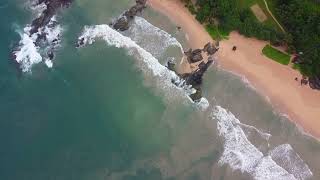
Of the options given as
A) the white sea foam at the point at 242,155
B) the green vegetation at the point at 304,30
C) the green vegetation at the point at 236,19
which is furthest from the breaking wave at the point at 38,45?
the green vegetation at the point at 304,30

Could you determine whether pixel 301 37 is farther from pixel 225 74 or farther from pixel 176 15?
pixel 176 15

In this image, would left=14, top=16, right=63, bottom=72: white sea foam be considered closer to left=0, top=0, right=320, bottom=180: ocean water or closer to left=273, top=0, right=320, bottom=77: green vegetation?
left=0, top=0, right=320, bottom=180: ocean water

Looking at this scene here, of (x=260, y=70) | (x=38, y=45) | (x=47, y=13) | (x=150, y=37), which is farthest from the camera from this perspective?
(x=47, y=13)

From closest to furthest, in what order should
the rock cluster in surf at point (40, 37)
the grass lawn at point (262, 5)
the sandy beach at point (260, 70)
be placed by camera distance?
the sandy beach at point (260, 70) → the rock cluster in surf at point (40, 37) → the grass lawn at point (262, 5)

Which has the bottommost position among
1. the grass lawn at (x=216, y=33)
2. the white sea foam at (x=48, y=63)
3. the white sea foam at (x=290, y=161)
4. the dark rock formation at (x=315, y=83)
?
the white sea foam at (x=290, y=161)

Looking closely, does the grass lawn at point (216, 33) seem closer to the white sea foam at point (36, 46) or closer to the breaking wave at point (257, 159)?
the breaking wave at point (257, 159)

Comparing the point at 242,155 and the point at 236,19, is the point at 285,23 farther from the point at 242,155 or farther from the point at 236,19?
the point at 242,155

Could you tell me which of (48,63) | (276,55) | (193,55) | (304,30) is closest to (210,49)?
(193,55)
